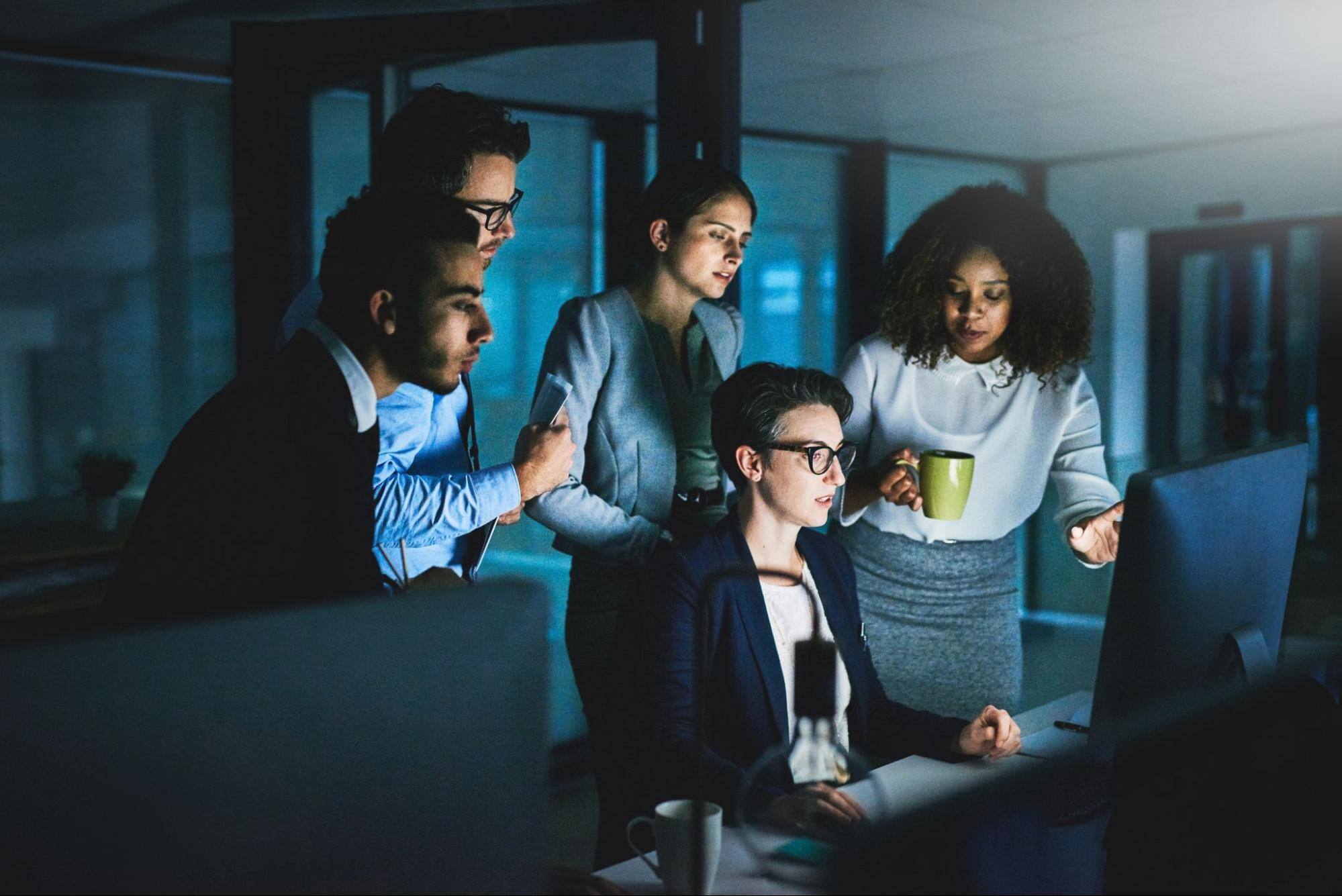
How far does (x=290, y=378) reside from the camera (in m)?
1.33

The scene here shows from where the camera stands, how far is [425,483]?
1.63 metres

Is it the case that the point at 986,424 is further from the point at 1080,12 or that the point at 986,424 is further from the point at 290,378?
the point at 1080,12

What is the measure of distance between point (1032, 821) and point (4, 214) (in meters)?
4.06

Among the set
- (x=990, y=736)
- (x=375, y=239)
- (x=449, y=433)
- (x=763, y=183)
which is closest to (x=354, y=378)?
(x=375, y=239)

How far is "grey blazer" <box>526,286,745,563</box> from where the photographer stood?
2010 mm

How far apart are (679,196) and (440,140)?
1.56ft

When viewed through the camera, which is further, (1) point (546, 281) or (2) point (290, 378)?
(1) point (546, 281)

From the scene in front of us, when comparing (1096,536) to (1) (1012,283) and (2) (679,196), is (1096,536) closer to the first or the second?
(1) (1012,283)

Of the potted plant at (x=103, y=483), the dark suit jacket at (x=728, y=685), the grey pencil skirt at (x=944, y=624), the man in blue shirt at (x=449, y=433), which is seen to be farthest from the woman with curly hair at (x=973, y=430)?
the potted plant at (x=103, y=483)

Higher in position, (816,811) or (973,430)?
(973,430)

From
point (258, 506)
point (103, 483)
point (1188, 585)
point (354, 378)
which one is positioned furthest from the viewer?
point (103, 483)

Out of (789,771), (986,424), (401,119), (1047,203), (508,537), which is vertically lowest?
(508,537)

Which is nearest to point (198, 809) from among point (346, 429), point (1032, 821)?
point (1032, 821)

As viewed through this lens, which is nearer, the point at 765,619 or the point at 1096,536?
the point at 765,619
